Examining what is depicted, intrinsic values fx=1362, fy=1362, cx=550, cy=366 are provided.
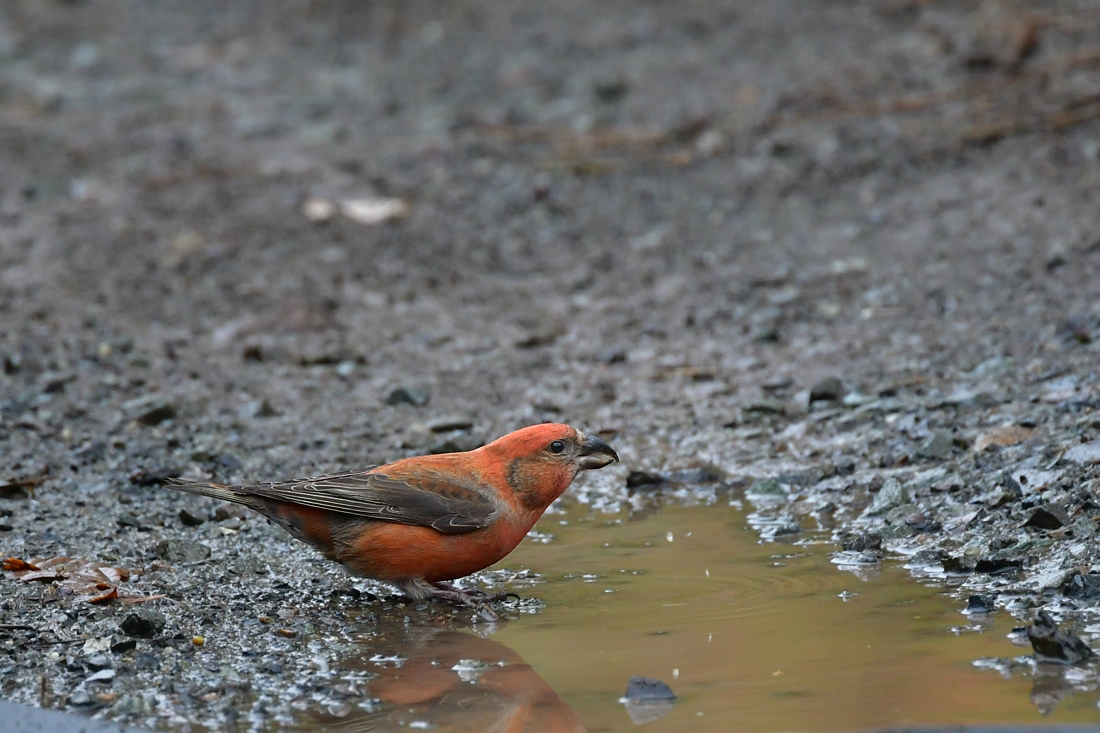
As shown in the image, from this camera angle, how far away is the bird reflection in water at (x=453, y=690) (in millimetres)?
3467

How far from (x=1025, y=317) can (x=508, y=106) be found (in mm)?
6451

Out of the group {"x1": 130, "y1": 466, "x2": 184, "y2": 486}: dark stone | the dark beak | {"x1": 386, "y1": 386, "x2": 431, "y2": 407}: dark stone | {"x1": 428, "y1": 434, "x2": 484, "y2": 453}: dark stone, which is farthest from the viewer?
{"x1": 386, "y1": 386, "x2": 431, "y2": 407}: dark stone

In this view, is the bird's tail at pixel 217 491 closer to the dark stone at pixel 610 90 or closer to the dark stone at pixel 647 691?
the dark stone at pixel 647 691

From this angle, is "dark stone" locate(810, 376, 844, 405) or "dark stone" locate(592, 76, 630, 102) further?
"dark stone" locate(592, 76, 630, 102)

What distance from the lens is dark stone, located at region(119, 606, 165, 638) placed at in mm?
4090

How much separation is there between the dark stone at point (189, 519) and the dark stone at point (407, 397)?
1.85 metres

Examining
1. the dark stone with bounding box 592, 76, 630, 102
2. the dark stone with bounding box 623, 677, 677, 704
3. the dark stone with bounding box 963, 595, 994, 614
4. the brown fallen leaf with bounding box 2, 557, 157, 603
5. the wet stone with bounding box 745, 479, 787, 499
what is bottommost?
the wet stone with bounding box 745, 479, 787, 499

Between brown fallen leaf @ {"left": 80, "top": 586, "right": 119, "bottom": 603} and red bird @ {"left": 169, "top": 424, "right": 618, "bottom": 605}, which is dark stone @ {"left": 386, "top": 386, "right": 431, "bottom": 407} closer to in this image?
red bird @ {"left": 169, "top": 424, "right": 618, "bottom": 605}

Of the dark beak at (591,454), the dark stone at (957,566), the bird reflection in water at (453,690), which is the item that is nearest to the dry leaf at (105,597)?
the bird reflection in water at (453,690)

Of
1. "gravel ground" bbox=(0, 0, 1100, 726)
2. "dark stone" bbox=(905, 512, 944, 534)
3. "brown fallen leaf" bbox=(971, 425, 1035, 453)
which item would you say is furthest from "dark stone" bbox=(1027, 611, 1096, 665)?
"brown fallen leaf" bbox=(971, 425, 1035, 453)

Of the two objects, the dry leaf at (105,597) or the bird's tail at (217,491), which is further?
the bird's tail at (217,491)

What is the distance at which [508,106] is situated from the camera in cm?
1248

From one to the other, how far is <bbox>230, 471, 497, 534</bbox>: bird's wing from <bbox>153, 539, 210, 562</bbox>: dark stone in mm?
335

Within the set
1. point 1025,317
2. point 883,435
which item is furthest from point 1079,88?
point 883,435
